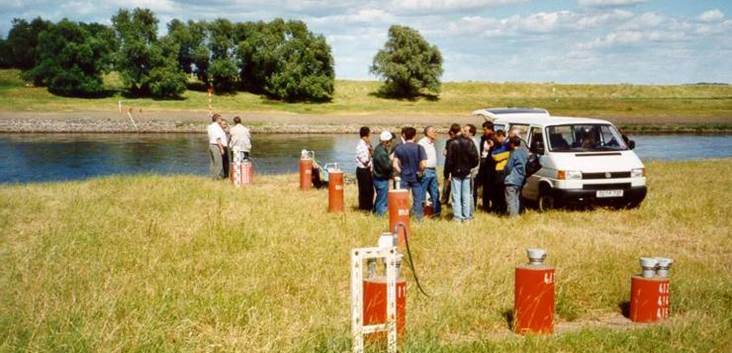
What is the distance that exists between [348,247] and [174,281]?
302cm

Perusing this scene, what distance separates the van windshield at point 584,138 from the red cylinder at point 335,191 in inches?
173

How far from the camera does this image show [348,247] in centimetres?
1055

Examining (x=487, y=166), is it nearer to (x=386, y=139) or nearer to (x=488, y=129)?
(x=488, y=129)

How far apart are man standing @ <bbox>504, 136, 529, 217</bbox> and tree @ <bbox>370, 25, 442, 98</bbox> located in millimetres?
79738

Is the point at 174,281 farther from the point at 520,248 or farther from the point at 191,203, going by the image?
the point at 191,203

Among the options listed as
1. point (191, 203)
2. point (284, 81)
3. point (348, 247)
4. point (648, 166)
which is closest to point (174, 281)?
point (348, 247)

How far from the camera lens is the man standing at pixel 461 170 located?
44.0 feet

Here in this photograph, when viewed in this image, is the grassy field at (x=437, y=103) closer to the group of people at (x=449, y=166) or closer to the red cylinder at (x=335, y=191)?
the red cylinder at (x=335, y=191)

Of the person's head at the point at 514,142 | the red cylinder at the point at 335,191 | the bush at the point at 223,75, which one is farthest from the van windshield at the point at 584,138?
the bush at the point at 223,75

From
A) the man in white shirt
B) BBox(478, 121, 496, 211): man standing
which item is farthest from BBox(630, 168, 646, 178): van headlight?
the man in white shirt

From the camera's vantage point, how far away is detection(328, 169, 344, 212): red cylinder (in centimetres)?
1445

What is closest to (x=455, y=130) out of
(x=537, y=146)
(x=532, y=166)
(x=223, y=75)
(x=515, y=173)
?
(x=515, y=173)

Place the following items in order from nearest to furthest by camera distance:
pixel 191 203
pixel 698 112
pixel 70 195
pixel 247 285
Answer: pixel 247 285, pixel 191 203, pixel 70 195, pixel 698 112

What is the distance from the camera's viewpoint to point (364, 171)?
14.5m
